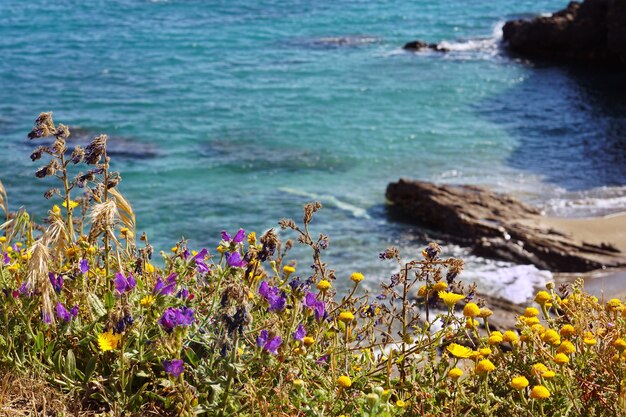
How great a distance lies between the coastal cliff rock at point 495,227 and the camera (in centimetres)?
997

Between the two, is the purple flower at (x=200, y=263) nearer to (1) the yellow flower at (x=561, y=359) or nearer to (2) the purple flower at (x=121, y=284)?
(2) the purple flower at (x=121, y=284)

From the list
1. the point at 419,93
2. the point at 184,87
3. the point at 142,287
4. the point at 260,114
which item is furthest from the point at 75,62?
the point at 142,287

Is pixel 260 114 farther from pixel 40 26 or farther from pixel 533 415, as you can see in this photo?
pixel 533 415

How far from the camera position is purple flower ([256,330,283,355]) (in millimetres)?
2932

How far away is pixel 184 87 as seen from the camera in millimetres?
20234

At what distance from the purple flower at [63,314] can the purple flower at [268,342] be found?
0.85 meters

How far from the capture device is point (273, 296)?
3307mm

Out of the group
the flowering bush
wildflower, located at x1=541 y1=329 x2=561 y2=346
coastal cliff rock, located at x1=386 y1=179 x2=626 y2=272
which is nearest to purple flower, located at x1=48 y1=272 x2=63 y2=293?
the flowering bush

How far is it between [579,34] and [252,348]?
21.2m

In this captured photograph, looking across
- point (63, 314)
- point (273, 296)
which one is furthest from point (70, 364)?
point (273, 296)

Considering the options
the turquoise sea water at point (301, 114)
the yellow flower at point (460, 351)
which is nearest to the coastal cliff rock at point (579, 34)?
the turquoise sea water at point (301, 114)

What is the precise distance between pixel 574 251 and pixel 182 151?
26.3 ft

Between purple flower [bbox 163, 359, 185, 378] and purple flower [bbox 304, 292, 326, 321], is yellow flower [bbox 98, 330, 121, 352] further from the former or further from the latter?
purple flower [bbox 304, 292, 326, 321]

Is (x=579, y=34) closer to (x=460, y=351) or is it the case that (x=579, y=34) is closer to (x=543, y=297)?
(x=543, y=297)
